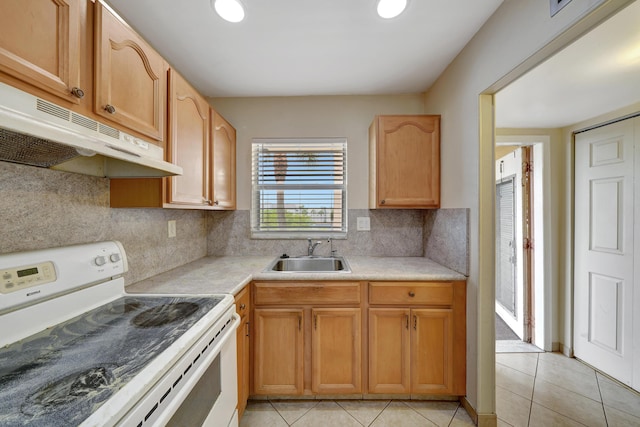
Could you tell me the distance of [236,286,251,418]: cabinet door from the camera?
1438mm

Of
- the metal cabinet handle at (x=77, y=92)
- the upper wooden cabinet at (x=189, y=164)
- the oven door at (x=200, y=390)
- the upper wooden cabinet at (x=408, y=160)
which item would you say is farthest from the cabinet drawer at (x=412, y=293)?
the metal cabinet handle at (x=77, y=92)

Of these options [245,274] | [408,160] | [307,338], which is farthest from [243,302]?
[408,160]

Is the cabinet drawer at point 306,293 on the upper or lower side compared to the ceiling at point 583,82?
lower

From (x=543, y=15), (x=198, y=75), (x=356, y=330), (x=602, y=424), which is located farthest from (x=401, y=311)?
(x=198, y=75)

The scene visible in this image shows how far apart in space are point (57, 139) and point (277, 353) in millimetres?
1561

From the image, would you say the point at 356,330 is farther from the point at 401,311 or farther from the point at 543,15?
the point at 543,15

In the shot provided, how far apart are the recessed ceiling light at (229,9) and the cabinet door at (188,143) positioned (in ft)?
1.36

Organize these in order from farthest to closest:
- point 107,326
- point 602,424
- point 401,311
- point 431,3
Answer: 1. point 401,311
2. point 602,424
3. point 431,3
4. point 107,326

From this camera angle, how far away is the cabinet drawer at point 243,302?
1426mm

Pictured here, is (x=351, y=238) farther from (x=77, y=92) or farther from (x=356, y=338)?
(x=77, y=92)

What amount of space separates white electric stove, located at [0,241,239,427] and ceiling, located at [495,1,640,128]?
7.10ft

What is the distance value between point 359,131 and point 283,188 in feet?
2.94

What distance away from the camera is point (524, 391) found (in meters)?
1.80

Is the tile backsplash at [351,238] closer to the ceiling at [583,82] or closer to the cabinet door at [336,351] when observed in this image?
the cabinet door at [336,351]
